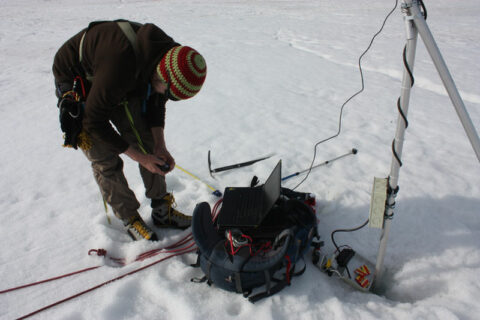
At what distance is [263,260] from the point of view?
6.40 feet

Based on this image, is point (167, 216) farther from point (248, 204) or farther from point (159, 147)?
point (248, 204)

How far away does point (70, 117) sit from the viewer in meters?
1.90

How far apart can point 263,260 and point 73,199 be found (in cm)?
212

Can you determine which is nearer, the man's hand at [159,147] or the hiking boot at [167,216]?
the man's hand at [159,147]

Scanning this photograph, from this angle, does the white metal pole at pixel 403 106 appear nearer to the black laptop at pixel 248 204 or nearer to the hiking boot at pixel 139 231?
the black laptop at pixel 248 204

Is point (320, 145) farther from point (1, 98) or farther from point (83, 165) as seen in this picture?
point (1, 98)

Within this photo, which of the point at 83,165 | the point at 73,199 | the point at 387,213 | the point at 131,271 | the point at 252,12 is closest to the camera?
the point at 387,213

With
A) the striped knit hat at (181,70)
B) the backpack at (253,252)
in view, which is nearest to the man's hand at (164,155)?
the backpack at (253,252)

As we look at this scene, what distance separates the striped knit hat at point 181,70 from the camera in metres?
1.73

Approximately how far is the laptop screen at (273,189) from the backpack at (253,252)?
0.15 meters

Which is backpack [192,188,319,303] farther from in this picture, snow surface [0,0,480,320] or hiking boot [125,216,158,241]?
hiking boot [125,216,158,241]

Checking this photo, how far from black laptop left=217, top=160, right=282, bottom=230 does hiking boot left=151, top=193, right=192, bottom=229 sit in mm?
450

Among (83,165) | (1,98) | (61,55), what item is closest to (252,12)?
(1,98)

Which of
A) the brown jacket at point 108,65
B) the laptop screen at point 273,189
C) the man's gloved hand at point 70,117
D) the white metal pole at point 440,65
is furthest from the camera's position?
the laptop screen at point 273,189
